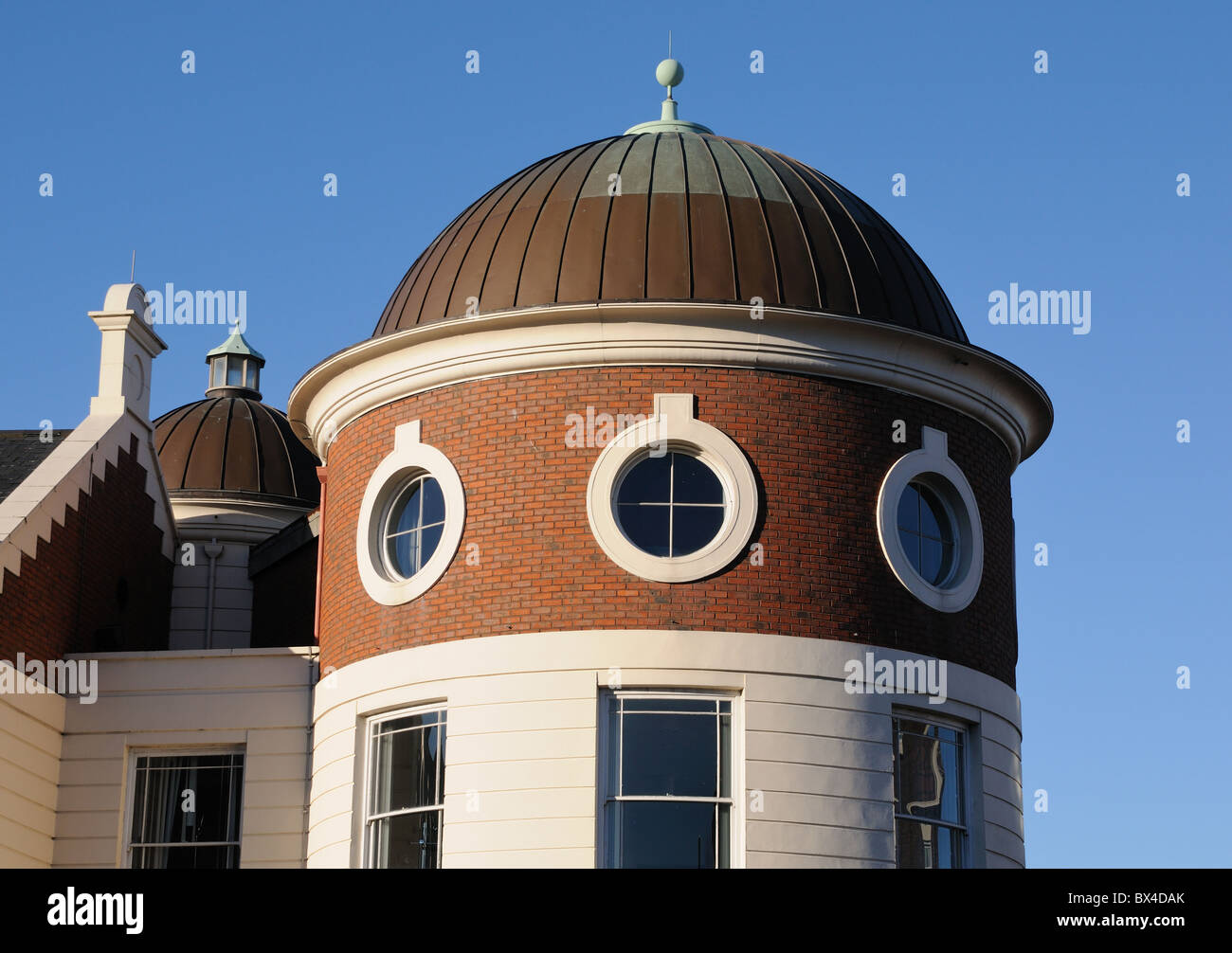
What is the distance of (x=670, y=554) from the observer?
21.5 meters

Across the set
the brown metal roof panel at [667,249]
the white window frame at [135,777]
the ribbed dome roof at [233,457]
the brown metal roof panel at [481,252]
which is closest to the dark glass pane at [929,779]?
the brown metal roof panel at [667,249]

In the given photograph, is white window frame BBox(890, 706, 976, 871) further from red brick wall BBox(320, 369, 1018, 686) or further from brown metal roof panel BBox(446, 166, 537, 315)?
brown metal roof panel BBox(446, 166, 537, 315)

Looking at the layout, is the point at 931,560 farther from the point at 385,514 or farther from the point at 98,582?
the point at 98,582

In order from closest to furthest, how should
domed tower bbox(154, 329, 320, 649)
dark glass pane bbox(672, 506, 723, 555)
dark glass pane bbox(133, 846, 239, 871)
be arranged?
dark glass pane bbox(672, 506, 723, 555) → dark glass pane bbox(133, 846, 239, 871) → domed tower bbox(154, 329, 320, 649)

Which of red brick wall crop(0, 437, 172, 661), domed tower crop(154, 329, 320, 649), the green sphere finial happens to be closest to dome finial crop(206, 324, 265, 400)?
domed tower crop(154, 329, 320, 649)

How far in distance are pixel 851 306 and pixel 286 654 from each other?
7919 mm

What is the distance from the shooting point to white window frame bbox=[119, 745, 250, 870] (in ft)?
76.9

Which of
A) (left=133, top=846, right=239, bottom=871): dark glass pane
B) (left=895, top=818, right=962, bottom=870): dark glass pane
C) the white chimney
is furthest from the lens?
the white chimney

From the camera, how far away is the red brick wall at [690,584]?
21.2 metres

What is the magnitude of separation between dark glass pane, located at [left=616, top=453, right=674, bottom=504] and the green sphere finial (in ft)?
24.8

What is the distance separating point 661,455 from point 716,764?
3.48m

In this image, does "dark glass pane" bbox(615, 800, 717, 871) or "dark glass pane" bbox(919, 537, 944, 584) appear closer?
"dark glass pane" bbox(615, 800, 717, 871)

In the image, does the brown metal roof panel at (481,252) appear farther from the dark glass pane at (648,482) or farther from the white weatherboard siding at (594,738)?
the white weatherboard siding at (594,738)
